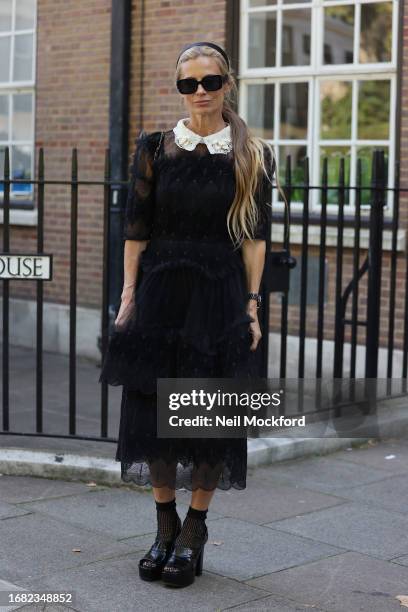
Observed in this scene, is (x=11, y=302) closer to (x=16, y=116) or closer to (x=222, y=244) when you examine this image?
(x=16, y=116)

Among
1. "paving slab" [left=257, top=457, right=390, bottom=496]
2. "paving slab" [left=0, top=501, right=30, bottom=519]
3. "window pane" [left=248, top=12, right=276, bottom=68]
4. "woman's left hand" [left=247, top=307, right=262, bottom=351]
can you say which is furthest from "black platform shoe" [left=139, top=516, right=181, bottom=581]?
"window pane" [left=248, top=12, right=276, bottom=68]

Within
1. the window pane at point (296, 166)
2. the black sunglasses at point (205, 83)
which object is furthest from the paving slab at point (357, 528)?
the window pane at point (296, 166)

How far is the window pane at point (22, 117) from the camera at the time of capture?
451 inches

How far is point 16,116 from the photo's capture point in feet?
38.1

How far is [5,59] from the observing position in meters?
11.7

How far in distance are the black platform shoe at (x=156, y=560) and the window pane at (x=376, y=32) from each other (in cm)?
552

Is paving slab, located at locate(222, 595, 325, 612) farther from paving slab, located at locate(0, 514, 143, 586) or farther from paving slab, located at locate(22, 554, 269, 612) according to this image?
paving slab, located at locate(0, 514, 143, 586)

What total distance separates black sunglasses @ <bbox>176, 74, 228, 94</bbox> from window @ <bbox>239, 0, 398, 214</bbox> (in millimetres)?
4699

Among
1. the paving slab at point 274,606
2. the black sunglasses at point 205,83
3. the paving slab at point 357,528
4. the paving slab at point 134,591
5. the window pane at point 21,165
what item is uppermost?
the window pane at point 21,165

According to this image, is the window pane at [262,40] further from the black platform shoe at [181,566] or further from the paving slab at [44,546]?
the black platform shoe at [181,566]

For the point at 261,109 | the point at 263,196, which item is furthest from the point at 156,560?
the point at 261,109

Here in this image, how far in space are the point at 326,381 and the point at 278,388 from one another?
2685 millimetres

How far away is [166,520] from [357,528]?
1231mm

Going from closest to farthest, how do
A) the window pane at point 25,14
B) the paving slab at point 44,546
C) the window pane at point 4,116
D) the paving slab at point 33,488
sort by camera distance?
the paving slab at point 44,546 → the paving slab at point 33,488 → the window pane at point 25,14 → the window pane at point 4,116
